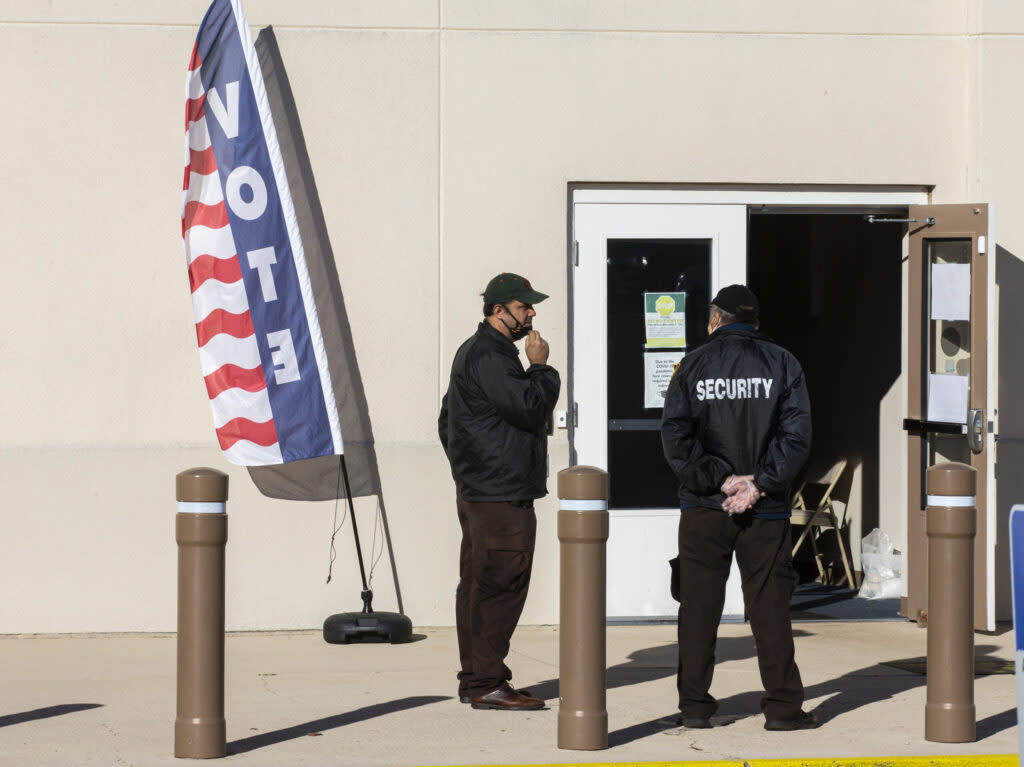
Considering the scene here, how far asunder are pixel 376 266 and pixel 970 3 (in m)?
4.11

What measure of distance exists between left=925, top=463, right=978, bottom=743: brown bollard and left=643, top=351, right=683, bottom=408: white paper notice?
11.4ft

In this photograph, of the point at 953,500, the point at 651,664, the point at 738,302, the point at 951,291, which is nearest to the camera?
the point at 953,500

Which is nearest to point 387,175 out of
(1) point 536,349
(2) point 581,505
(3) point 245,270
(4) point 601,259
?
(3) point 245,270

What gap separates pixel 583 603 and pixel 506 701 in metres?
1.08

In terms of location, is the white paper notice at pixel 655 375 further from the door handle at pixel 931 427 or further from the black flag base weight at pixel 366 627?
the black flag base weight at pixel 366 627

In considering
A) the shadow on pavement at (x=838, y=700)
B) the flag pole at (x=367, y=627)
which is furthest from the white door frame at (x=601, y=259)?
the shadow on pavement at (x=838, y=700)

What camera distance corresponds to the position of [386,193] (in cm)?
931

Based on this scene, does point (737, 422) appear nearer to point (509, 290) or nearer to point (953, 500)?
point (953, 500)

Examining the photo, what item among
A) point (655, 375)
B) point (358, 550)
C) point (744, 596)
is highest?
point (655, 375)

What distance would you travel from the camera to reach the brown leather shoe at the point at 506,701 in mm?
6758

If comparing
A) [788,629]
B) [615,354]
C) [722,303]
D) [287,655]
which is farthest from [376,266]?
[788,629]

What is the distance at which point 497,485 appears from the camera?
22.2 feet

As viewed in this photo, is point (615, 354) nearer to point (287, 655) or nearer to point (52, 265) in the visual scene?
point (287, 655)

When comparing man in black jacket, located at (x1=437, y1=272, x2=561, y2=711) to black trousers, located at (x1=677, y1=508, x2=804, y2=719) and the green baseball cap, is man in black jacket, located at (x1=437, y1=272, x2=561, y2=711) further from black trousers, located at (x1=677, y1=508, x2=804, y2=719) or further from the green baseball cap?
black trousers, located at (x1=677, y1=508, x2=804, y2=719)
